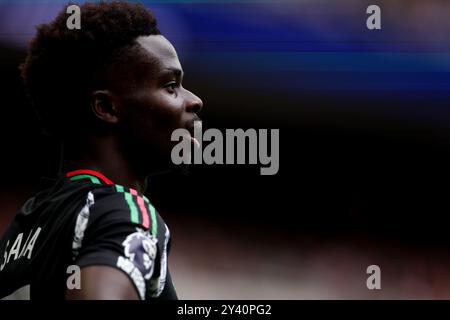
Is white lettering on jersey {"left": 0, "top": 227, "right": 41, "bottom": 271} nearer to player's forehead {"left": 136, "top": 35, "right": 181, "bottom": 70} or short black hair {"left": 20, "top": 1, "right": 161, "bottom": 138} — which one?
short black hair {"left": 20, "top": 1, "right": 161, "bottom": 138}

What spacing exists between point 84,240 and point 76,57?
629 millimetres

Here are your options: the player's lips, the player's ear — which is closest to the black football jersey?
the player's ear

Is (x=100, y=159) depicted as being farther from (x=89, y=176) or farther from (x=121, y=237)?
(x=121, y=237)

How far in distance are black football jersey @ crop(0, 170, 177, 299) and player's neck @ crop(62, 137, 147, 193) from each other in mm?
29

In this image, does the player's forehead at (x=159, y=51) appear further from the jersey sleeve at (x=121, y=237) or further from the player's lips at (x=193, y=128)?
the jersey sleeve at (x=121, y=237)

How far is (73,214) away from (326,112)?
12.3 feet

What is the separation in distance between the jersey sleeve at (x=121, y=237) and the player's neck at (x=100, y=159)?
22 centimetres

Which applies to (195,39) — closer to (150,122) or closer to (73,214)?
(150,122)

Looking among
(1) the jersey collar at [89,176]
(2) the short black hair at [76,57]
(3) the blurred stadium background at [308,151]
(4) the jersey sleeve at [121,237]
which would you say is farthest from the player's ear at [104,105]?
(3) the blurred stadium background at [308,151]

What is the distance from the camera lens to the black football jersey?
1563 mm

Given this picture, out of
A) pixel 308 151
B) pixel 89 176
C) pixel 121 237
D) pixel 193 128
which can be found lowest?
pixel 121 237

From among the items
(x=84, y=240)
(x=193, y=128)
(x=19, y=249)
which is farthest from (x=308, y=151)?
(x=84, y=240)

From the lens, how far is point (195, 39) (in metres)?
4.87

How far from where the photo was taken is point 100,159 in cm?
198
